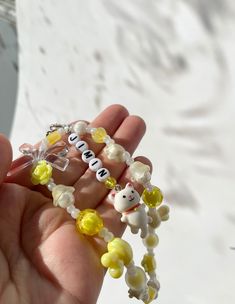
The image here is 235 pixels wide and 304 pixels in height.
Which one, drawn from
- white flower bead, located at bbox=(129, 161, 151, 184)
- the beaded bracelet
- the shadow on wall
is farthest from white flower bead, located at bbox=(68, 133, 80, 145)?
the shadow on wall

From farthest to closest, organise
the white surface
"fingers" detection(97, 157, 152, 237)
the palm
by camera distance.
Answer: the white surface → "fingers" detection(97, 157, 152, 237) → the palm

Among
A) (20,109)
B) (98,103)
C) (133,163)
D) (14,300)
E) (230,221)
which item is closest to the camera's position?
(14,300)

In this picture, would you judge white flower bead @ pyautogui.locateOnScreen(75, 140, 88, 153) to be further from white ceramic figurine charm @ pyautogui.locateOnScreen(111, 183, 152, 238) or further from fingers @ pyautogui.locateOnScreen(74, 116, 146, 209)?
white ceramic figurine charm @ pyautogui.locateOnScreen(111, 183, 152, 238)

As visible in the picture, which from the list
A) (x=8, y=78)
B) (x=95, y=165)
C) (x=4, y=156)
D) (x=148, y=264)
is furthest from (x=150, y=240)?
(x=8, y=78)

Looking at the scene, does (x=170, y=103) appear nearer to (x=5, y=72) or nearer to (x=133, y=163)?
(x=133, y=163)

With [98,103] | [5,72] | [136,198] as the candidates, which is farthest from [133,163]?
[5,72]

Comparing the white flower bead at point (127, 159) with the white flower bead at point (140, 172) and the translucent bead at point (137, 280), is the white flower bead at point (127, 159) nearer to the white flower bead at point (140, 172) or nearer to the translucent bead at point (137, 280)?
the white flower bead at point (140, 172)

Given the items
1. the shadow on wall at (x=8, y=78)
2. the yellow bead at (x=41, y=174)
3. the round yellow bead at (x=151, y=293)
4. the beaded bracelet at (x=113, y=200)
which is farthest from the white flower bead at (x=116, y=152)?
the shadow on wall at (x=8, y=78)
